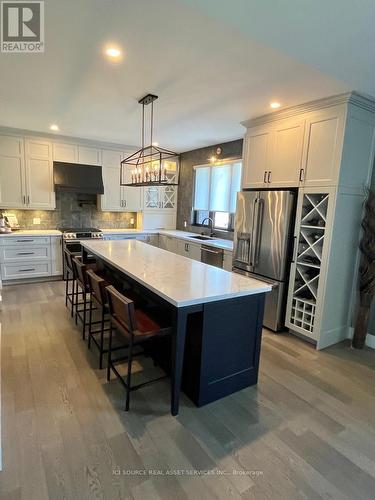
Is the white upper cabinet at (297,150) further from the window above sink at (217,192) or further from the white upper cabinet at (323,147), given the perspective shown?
the window above sink at (217,192)

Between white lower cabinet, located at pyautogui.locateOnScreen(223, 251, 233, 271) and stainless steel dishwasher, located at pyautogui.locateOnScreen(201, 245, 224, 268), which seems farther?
stainless steel dishwasher, located at pyautogui.locateOnScreen(201, 245, 224, 268)

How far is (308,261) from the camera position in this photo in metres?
3.33

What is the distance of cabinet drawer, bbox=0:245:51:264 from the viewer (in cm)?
470

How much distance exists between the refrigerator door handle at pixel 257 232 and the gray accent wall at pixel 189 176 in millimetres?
1561

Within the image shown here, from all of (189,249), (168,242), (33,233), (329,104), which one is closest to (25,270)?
(33,233)

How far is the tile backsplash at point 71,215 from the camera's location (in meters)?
5.37

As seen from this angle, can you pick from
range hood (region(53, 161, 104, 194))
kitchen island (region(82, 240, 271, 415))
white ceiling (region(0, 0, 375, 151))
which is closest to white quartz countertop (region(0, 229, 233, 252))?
range hood (region(53, 161, 104, 194))

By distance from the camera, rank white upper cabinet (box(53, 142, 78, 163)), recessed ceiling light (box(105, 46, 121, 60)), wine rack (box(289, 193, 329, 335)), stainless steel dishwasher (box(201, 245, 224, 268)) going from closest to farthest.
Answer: recessed ceiling light (box(105, 46, 121, 60)) < wine rack (box(289, 193, 329, 335)) < stainless steel dishwasher (box(201, 245, 224, 268)) < white upper cabinet (box(53, 142, 78, 163))

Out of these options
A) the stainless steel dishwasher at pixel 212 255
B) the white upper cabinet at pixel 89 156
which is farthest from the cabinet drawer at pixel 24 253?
the stainless steel dishwasher at pixel 212 255

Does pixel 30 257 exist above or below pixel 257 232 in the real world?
below

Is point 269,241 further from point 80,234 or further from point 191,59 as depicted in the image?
point 80,234

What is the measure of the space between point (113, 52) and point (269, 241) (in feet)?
8.09

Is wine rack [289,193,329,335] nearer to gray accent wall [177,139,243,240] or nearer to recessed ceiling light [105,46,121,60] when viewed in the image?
gray accent wall [177,139,243,240]

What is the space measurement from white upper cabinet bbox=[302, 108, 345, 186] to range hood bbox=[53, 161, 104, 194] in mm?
3826
